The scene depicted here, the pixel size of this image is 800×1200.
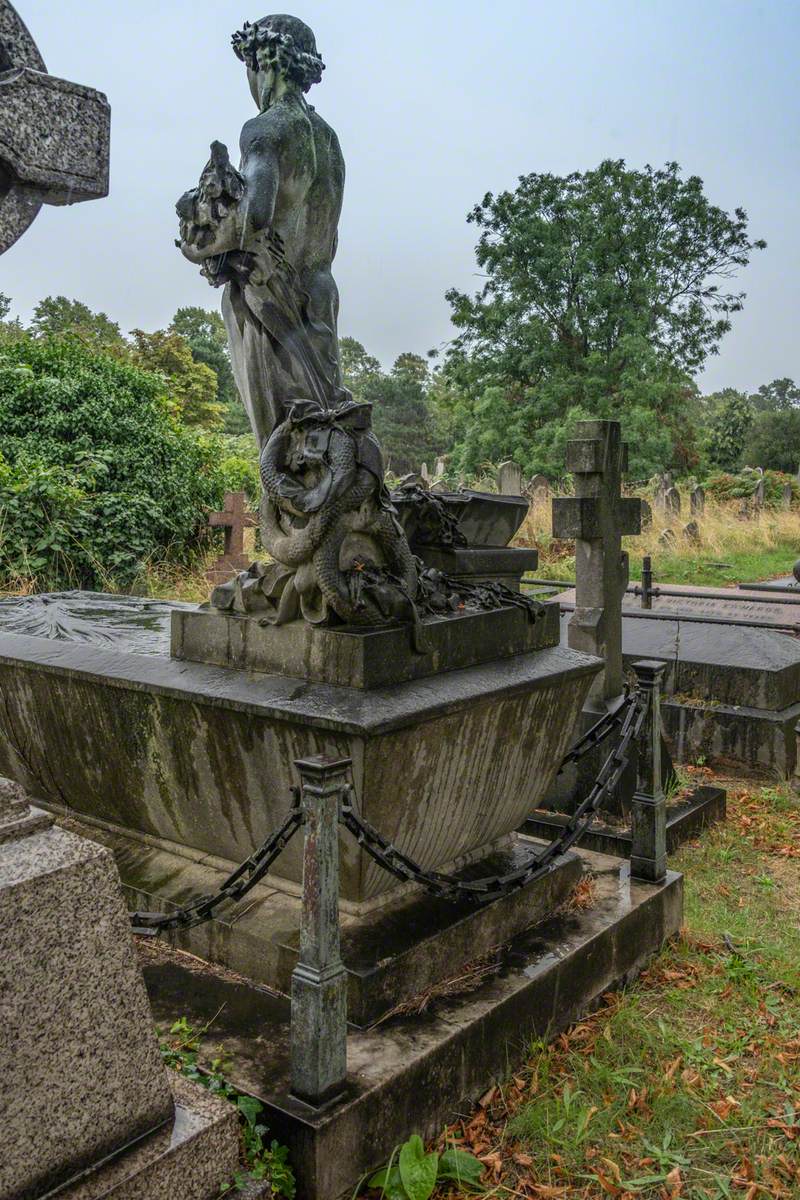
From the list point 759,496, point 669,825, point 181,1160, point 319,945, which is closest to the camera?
point 181,1160

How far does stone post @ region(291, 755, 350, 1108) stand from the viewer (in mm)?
2176

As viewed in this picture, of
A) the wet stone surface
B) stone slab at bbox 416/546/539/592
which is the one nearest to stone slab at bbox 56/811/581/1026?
the wet stone surface

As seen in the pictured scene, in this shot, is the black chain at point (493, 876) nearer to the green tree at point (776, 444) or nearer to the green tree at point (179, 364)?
the green tree at point (179, 364)

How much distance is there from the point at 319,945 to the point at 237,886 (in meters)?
0.57

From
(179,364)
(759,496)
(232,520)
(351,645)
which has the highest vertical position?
(179,364)

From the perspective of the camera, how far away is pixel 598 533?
214 inches

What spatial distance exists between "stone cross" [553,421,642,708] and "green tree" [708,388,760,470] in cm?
3302

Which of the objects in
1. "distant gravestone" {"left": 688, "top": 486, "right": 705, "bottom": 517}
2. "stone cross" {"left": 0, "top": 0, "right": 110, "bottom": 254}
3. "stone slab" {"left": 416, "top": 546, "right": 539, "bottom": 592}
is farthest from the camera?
"distant gravestone" {"left": 688, "top": 486, "right": 705, "bottom": 517}

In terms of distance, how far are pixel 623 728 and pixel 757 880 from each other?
4.88ft

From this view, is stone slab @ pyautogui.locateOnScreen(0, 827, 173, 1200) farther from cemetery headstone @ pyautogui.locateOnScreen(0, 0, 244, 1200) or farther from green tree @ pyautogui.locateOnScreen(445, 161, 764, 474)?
green tree @ pyautogui.locateOnScreen(445, 161, 764, 474)

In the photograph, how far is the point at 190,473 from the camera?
11.9 metres

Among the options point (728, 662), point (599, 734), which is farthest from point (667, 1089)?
point (728, 662)

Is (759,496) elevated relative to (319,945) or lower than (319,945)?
elevated

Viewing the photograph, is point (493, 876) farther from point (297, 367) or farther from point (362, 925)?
point (297, 367)
